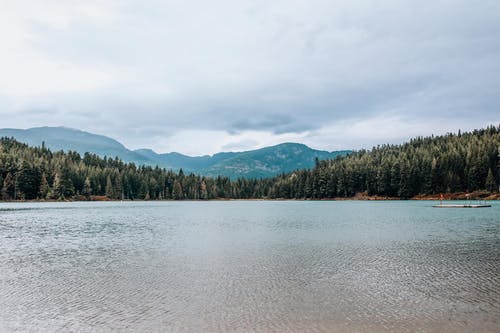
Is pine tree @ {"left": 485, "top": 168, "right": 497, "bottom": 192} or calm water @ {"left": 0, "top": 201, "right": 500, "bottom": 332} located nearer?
calm water @ {"left": 0, "top": 201, "right": 500, "bottom": 332}

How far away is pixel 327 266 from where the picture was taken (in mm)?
33281

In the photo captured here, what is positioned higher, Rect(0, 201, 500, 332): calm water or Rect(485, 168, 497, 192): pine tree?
Rect(485, 168, 497, 192): pine tree

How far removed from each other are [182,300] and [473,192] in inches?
7749

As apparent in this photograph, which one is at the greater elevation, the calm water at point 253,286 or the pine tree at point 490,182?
the pine tree at point 490,182

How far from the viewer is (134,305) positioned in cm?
2269

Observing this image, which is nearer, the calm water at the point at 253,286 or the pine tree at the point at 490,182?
the calm water at the point at 253,286

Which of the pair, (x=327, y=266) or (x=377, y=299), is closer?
(x=377, y=299)

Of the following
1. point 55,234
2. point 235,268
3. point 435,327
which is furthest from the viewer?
point 55,234

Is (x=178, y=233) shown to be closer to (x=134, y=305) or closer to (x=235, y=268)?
(x=235, y=268)

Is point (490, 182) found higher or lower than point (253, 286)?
higher

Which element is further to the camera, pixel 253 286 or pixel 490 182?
pixel 490 182

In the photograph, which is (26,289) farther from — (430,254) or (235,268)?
(430,254)

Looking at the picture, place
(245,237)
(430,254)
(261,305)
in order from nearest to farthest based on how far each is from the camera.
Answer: (261,305) < (430,254) < (245,237)

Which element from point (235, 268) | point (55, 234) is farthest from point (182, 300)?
point (55, 234)
